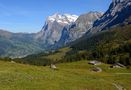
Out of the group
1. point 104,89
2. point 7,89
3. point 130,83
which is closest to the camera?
point 7,89

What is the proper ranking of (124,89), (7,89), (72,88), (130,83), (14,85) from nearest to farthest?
(7,89)
(14,85)
(72,88)
(124,89)
(130,83)

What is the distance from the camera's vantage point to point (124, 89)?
Result: 6831 cm

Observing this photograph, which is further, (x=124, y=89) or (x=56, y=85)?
(x=124, y=89)

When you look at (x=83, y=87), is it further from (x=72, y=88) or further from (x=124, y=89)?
A: (x=124, y=89)

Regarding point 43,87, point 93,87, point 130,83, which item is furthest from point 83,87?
point 130,83

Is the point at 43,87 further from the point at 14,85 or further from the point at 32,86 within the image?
the point at 14,85

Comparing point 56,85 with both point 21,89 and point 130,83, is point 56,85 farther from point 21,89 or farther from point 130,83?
point 130,83

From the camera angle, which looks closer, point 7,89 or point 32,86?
point 7,89

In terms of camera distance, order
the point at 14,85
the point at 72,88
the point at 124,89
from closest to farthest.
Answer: the point at 14,85 < the point at 72,88 < the point at 124,89

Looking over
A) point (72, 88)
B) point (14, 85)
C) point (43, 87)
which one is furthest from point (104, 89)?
point (14, 85)

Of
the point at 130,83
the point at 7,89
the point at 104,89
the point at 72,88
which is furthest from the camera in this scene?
the point at 130,83

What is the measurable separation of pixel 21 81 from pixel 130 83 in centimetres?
3442

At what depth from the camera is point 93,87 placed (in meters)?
61.1

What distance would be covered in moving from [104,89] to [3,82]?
20784 millimetres
